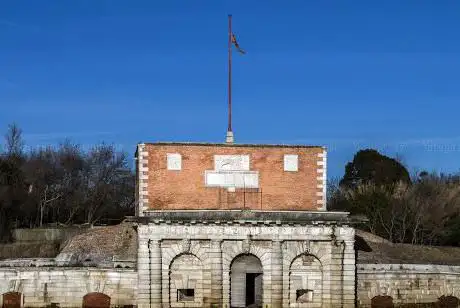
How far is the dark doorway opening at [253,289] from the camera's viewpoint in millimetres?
30844

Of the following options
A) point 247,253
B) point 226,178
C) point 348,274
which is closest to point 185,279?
point 247,253

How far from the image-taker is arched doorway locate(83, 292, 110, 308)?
30469 mm

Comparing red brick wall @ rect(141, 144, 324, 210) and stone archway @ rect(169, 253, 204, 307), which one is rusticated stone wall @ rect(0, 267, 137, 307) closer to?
stone archway @ rect(169, 253, 204, 307)

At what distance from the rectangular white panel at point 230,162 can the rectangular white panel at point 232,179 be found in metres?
0.18

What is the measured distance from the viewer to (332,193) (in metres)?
74.8

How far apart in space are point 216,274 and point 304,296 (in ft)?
12.4

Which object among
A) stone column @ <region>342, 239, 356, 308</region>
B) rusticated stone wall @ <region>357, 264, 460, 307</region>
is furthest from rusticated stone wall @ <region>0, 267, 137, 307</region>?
rusticated stone wall @ <region>357, 264, 460, 307</region>

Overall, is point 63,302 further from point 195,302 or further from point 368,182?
point 368,182

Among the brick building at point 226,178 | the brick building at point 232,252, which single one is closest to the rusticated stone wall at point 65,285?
the brick building at point 232,252

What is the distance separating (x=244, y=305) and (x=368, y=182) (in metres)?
40.1

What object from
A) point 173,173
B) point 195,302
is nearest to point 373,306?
point 195,302

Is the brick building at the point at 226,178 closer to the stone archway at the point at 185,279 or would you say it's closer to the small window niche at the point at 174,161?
the small window niche at the point at 174,161

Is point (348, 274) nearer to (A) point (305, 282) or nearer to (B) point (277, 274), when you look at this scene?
(A) point (305, 282)

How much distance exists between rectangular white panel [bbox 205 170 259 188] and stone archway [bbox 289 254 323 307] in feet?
12.7
